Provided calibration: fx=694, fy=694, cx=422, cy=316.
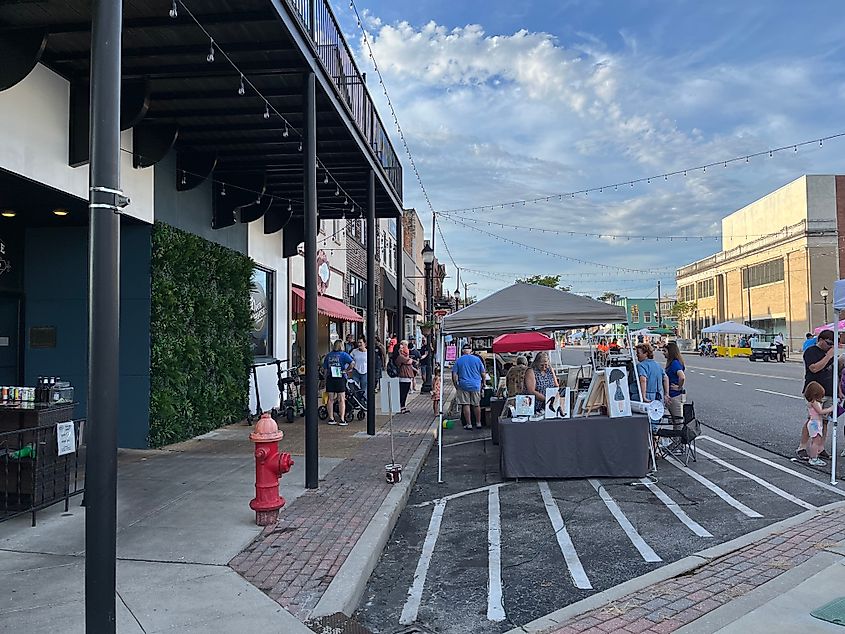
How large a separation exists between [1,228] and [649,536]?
31.1ft

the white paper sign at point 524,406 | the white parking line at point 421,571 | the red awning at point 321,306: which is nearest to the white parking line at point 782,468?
the white paper sign at point 524,406

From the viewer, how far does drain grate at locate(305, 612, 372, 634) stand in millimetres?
4293

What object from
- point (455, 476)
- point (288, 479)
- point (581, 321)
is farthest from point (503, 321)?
point (288, 479)

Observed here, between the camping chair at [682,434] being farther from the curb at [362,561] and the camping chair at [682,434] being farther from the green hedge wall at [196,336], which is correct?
the green hedge wall at [196,336]

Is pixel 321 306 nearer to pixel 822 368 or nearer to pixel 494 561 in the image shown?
pixel 822 368

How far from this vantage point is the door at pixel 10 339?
1015 cm

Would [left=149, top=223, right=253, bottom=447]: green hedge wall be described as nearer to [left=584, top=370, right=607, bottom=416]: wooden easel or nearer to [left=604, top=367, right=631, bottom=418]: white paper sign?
[left=584, top=370, right=607, bottom=416]: wooden easel

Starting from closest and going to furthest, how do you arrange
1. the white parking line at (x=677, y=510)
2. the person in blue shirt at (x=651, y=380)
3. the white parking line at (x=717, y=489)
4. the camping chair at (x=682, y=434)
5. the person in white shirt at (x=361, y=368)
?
the white parking line at (x=677, y=510), the white parking line at (x=717, y=489), the camping chair at (x=682, y=434), the person in blue shirt at (x=651, y=380), the person in white shirt at (x=361, y=368)

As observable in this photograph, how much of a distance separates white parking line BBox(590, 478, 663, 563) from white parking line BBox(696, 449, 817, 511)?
190 centimetres

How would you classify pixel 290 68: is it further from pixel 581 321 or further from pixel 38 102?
pixel 581 321

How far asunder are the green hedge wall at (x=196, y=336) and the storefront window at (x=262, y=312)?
1074 mm

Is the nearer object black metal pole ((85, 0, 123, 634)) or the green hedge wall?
black metal pole ((85, 0, 123, 634))

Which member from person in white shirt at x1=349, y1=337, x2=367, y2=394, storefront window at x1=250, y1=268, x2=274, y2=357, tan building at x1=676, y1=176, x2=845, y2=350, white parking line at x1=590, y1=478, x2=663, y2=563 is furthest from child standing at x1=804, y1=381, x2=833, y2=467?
tan building at x1=676, y1=176, x2=845, y2=350

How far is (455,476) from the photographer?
368 inches
